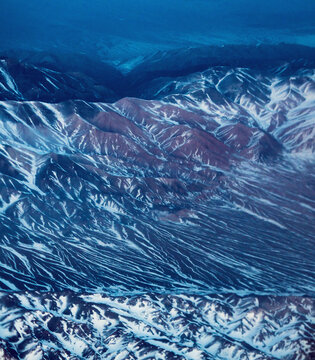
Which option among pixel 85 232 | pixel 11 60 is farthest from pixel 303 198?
pixel 11 60

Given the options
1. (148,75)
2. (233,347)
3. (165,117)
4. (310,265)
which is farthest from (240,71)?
(233,347)

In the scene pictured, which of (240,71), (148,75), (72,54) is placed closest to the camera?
(240,71)

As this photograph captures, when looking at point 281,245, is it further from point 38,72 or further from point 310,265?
point 38,72

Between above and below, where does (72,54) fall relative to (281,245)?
above

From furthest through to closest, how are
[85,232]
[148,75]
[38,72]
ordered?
[148,75], [38,72], [85,232]

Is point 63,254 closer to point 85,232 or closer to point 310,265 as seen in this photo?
point 85,232

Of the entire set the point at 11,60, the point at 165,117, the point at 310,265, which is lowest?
the point at 310,265

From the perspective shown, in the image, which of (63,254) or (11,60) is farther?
(11,60)
